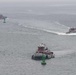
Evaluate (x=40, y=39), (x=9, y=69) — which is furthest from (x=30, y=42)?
(x=9, y=69)

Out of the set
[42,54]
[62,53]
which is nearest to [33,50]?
[62,53]

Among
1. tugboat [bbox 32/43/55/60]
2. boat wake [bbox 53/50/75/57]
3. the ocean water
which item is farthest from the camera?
boat wake [bbox 53/50/75/57]

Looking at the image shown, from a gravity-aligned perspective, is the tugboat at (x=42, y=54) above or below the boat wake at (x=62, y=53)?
above

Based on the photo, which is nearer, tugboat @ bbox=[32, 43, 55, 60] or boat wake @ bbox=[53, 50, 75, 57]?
tugboat @ bbox=[32, 43, 55, 60]

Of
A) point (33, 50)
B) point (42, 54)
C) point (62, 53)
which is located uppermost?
point (42, 54)

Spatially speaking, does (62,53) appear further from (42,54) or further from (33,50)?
(33,50)

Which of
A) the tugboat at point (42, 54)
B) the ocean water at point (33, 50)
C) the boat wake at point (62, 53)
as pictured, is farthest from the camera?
the boat wake at point (62, 53)

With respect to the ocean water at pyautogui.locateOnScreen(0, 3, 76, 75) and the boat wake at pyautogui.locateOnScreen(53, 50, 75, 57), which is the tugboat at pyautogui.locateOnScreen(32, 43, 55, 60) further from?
the boat wake at pyautogui.locateOnScreen(53, 50, 75, 57)

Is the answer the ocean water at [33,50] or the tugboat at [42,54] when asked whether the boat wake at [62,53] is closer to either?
the ocean water at [33,50]

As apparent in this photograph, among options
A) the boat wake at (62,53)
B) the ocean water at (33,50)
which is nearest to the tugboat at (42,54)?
the ocean water at (33,50)

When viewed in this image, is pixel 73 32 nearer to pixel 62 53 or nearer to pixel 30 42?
→ pixel 30 42

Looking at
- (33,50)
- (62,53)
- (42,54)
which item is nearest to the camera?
(42,54)

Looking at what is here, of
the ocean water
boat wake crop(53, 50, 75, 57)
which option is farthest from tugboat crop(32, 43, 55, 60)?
boat wake crop(53, 50, 75, 57)
